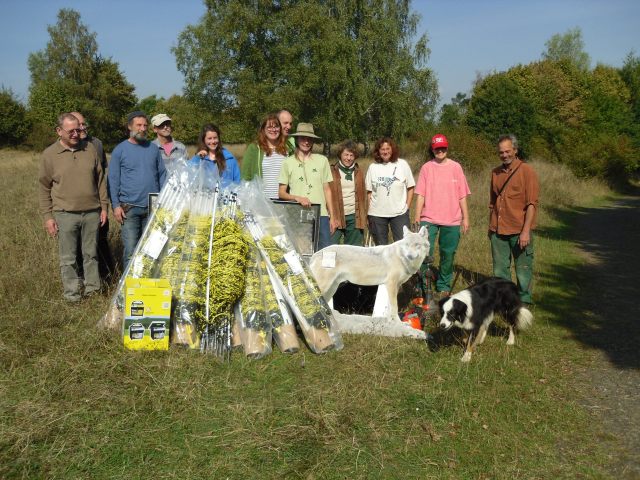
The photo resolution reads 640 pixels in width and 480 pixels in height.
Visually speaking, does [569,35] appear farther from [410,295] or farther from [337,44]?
[410,295]

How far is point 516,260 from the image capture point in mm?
6148

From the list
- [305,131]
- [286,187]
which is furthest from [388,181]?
[286,187]

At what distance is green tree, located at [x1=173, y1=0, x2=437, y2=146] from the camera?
103 ft

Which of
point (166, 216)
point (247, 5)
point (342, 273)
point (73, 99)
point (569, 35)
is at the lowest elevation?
point (342, 273)

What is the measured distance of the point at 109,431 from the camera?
3.46 metres

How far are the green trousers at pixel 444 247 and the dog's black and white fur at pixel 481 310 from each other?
1.14m

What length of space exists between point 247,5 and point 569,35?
44962 millimetres

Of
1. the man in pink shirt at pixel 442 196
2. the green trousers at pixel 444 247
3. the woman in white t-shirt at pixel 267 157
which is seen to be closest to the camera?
the woman in white t-shirt at pixel 267 157

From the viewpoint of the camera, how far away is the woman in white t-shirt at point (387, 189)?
6.41 meters

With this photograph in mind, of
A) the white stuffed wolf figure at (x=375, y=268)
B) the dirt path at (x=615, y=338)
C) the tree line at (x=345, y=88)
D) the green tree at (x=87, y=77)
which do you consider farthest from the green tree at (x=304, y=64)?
the white stuffed wolf figure at (x=375, y=268)

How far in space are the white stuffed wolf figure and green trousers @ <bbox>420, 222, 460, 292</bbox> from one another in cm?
72

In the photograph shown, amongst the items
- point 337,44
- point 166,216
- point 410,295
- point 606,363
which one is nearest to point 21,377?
point 166,216

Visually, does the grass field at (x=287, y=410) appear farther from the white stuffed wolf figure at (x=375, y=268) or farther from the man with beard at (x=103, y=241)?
the man with beard at (x=103, y=241)

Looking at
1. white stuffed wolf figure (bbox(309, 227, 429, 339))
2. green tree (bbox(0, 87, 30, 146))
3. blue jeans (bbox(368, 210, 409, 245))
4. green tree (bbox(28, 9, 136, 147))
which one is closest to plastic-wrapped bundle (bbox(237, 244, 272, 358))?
white stuffed wolf figure (bbox(309, 227, 429, 339))
